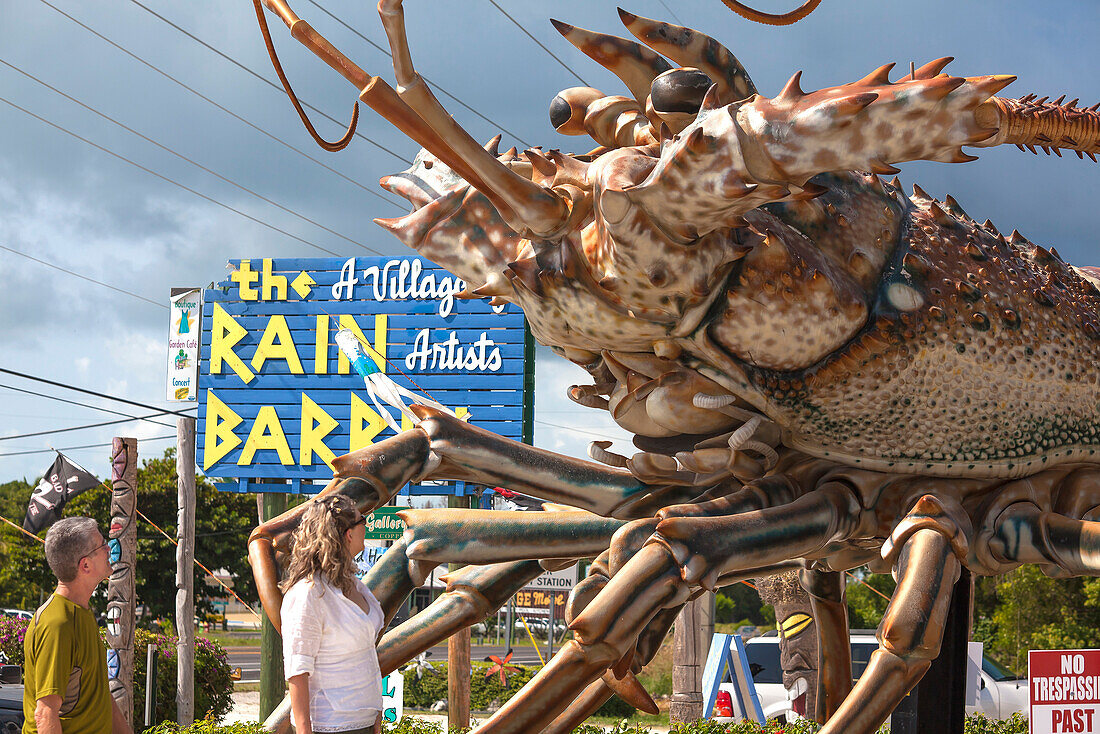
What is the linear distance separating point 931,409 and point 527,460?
3.83ft

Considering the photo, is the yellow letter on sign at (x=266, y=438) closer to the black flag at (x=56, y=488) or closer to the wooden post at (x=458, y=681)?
the black flag at (x=56, y=488)

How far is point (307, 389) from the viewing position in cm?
1296

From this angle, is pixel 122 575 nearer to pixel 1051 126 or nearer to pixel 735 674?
pixel 735 674

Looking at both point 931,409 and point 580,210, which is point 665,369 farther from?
point 931,409

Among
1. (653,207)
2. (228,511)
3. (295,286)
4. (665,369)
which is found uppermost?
(295,286)

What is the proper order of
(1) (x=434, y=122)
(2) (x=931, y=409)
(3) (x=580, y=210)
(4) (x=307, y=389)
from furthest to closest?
(4) (x=307, y=389)
(2) (x=931, y=409)
(3) (x=580, y=210)
(1) (x=434, y=122)

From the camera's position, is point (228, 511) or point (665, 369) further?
point (228, 511)

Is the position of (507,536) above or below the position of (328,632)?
above

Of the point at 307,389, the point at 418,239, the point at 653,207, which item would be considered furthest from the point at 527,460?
the point at 307,389

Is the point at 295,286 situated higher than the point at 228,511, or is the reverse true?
the point at 295,286

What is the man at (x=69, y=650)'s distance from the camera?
3.10 m

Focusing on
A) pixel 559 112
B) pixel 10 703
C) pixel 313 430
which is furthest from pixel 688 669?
pixel 559 112

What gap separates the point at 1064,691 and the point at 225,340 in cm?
1069

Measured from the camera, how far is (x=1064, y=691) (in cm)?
523
